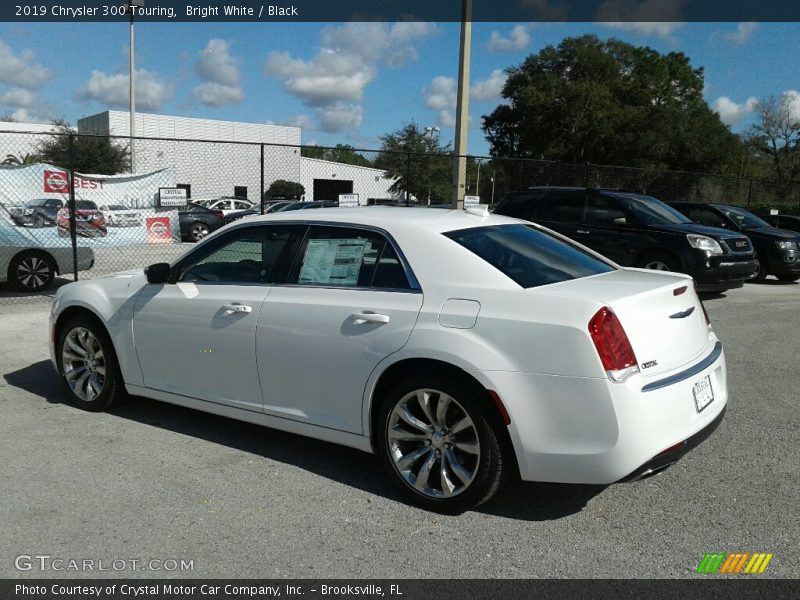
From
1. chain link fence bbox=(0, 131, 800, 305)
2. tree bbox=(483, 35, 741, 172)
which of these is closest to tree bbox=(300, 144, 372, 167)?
chain link fence bbox=(0, 131, 800, 305)

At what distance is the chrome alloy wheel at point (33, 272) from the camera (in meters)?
11.0

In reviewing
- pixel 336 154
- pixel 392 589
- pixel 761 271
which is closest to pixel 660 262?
pixel 761 271

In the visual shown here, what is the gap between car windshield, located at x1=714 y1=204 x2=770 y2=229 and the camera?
14903 millimetres

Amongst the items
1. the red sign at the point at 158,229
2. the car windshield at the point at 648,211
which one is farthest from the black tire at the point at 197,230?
the car windshield at the point at 648,211

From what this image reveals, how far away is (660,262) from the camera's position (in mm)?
11523

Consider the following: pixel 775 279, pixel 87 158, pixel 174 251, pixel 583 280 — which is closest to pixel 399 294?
pixel 583 280

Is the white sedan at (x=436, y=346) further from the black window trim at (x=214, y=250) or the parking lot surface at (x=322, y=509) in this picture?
the parking lot surface at (x=322, y=509)

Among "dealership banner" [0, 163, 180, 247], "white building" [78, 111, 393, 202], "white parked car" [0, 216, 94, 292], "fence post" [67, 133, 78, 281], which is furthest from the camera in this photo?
"white building" [78, 111, 393, 202]

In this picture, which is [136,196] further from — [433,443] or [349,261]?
[433,443]

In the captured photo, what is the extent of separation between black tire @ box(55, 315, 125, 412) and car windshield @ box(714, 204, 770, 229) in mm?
13085

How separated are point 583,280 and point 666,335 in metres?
0.56

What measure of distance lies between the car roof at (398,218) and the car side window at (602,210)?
7786mm

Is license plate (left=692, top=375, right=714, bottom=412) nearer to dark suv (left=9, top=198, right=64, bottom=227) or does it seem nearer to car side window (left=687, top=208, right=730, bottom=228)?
dark suv (left=9, top=198, right=64, bottom=227)

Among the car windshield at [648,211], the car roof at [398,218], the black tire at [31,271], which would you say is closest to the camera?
the car roof at [398,218]
